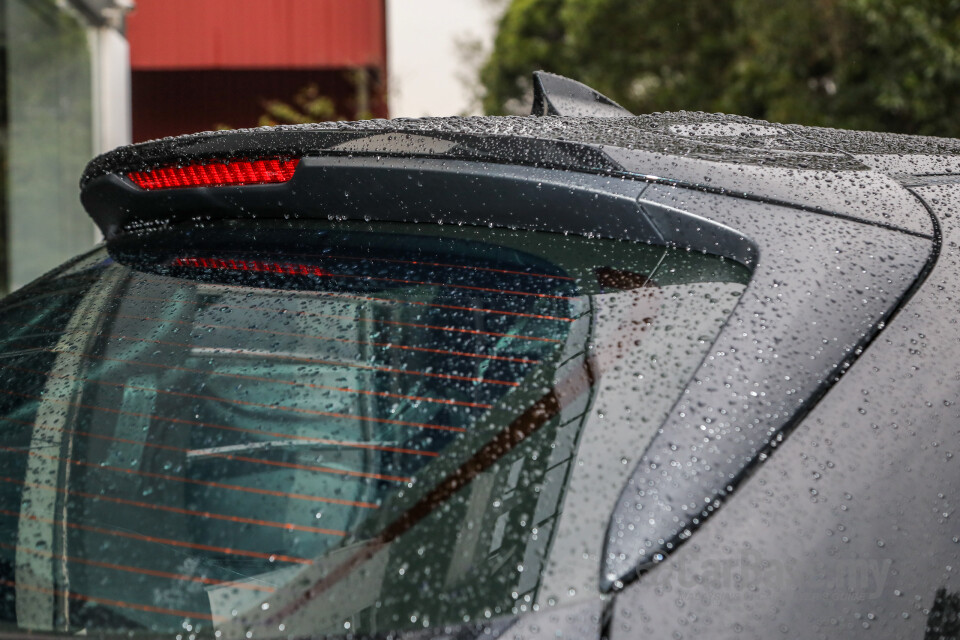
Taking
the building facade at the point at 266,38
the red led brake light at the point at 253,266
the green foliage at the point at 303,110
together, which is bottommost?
the green foliage at the point at 303,110

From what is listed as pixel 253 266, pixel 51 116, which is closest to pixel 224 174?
pixel 253 266

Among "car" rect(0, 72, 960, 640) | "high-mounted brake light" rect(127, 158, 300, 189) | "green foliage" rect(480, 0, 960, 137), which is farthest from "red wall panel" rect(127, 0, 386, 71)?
"car" rect(0, 72, 960, 640)

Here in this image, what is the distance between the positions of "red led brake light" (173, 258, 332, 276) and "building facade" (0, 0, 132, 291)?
8043 mm

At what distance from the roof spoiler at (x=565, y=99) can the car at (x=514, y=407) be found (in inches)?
23.3

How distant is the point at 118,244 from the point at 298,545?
78 centimetres

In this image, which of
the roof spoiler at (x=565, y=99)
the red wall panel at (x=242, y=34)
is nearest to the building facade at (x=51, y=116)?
the red wall panel at (x=242, y=34)

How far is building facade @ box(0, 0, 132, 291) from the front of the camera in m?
8.68

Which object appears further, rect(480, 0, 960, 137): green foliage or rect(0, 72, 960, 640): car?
rect(480, 0, 960, 137): green foliage

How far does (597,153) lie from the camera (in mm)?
1215

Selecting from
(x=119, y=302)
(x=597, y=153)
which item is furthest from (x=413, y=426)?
(x=119, y=302)

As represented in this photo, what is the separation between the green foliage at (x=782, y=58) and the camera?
13.6 meters

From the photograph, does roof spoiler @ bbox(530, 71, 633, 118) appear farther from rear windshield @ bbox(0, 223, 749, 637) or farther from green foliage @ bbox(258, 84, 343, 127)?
green foliage @ bbox(258, 84, 343, 127)

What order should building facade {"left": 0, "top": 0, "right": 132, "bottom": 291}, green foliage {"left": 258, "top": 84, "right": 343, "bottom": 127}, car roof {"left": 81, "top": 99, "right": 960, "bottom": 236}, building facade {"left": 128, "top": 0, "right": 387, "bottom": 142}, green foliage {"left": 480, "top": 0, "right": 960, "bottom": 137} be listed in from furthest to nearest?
building facade {"left": 128, "top": 0, "right": 387, "bottom": 142} → green foliage {"left": 480, "top": 0, "right": 960, "bottom": 137} → green foliage {"left": 258, "top": 84, "right": 343, "bottom": 127} → building facade {"left": 0, "top": 0, "right": 132, "bottom": 291} → car roof {"left": 81, "top": 99, "right": 960, "bottom": 236}

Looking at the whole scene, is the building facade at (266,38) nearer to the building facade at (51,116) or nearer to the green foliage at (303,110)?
the green foliage at (303,110)
